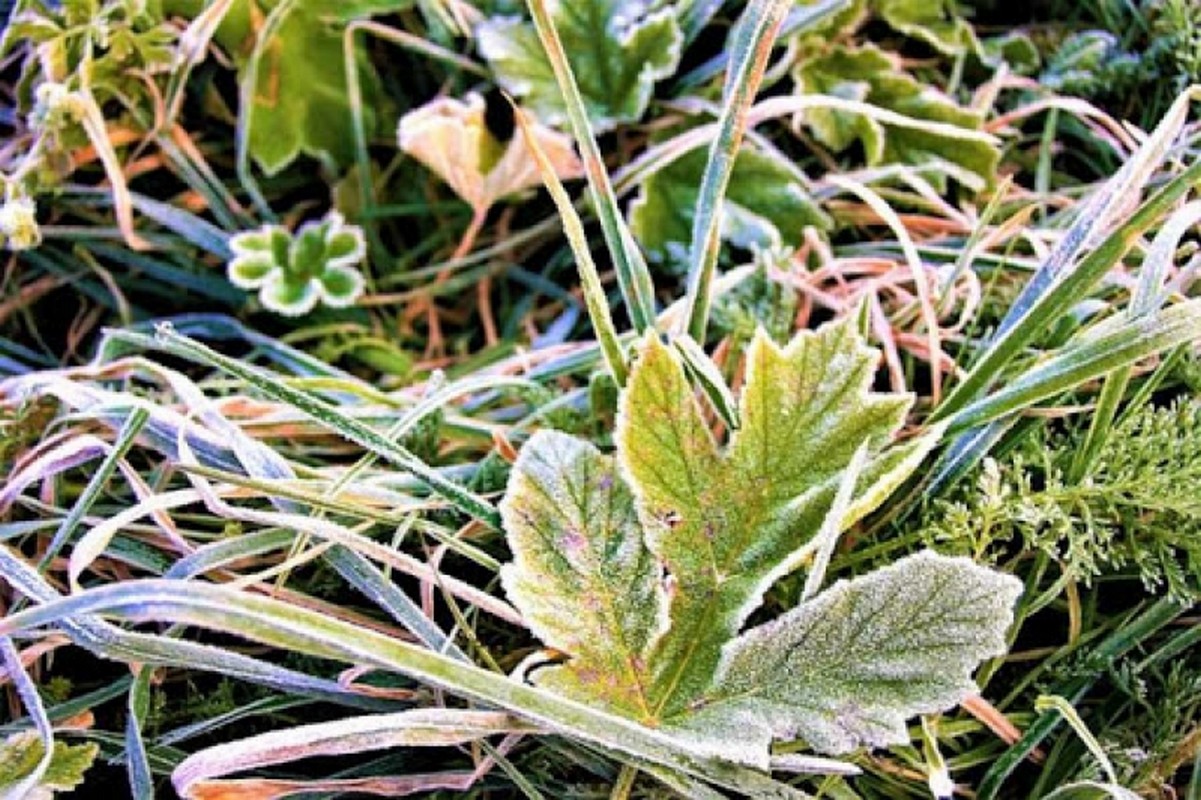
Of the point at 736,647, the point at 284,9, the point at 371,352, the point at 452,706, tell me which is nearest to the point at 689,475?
the point at 736,647

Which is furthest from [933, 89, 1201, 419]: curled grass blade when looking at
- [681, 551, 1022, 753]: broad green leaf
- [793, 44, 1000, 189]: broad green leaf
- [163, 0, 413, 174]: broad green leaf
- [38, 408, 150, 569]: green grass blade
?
[163, 0, 413, 174]: broad green leaf

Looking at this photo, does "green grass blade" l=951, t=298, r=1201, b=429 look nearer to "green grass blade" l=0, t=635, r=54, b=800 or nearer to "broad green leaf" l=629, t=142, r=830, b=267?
"broad green leaf" l=629, t=142, r=830, b=267

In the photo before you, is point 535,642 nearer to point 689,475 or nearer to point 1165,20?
point 689,475

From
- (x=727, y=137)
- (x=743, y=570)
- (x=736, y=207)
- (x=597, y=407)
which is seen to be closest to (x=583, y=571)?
(x=743, y=570)

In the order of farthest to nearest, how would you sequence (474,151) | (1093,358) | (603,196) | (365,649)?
(474,151) → (603,196) → (1093,358) → (365,649)

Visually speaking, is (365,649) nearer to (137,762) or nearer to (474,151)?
(137,762)

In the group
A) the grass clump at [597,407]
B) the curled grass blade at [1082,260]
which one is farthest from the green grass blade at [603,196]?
the curled grass blade at [1082,260]
